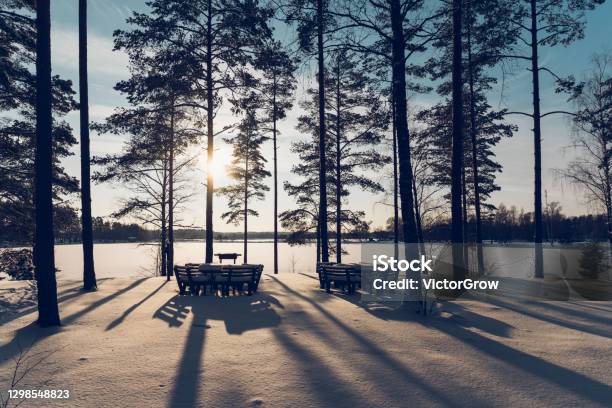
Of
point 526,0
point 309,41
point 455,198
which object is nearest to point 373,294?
point 455,198

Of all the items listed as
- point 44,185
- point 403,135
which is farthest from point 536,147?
point 44,185

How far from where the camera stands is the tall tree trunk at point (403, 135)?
10555 mm

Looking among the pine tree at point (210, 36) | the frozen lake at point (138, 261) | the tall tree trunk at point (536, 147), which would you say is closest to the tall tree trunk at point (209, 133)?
the pine tree at point (210, 36)

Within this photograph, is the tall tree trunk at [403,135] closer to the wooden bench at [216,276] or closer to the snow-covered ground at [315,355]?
the snow-covered ground at [315,355]

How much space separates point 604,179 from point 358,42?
1766 centimetres

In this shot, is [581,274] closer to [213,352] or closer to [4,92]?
[213,352]

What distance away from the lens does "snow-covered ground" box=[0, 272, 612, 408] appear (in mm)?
4648

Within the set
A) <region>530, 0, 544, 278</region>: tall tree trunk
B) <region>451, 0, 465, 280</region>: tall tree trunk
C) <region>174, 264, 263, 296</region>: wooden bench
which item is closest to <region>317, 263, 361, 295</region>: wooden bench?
<region>174, 264, 263, 296</region>: wooden bench

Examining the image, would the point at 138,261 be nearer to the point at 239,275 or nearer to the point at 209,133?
the point at 209,133

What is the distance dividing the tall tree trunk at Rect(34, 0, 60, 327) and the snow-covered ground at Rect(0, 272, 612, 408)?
0.67 meters

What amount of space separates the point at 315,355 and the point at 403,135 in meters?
6.80

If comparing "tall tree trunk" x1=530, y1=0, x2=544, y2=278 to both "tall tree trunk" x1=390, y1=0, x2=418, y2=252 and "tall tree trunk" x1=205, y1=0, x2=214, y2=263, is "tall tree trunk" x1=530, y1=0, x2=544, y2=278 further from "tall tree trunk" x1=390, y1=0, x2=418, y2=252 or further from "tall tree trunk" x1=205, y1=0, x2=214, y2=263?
"tall tree trunk" x1=205, y1=0, x2=214, y2=263

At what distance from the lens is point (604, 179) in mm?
20547

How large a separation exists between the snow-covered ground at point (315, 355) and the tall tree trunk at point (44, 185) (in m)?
0.67
